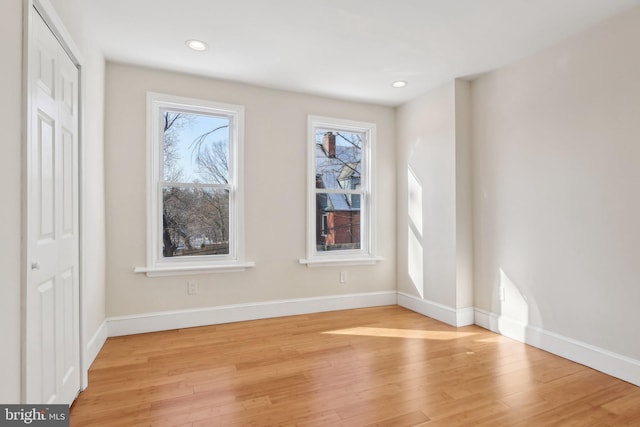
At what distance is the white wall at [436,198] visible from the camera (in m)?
3.49

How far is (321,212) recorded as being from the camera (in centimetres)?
409

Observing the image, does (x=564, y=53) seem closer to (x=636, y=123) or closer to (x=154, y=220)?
(x=636, y=123)

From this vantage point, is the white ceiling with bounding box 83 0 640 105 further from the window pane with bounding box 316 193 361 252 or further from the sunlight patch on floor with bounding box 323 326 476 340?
the sunlight patch on floor with bounding box 323 326 476 340

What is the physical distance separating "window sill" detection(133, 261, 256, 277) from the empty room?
0.10ft

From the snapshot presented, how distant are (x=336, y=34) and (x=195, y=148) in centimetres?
184

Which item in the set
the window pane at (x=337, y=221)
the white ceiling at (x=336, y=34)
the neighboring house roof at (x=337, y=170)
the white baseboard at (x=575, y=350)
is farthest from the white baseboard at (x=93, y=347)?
the white baseboard at (x=575, y=350)

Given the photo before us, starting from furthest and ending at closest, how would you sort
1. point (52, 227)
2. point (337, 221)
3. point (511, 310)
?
1. point (337, 221)
2. point (511, 310)
3. point (52, 227)

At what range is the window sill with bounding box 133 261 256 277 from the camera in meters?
3.25

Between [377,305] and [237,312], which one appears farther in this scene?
[377,305]

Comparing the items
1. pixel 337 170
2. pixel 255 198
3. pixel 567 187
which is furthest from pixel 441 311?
pixel 255 198

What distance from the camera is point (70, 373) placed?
1.97 m

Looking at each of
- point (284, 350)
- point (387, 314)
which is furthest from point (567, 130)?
point (284, 350)

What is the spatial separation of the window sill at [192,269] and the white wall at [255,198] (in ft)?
0.19

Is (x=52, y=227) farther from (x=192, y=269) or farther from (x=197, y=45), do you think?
(x=197, y=45)
